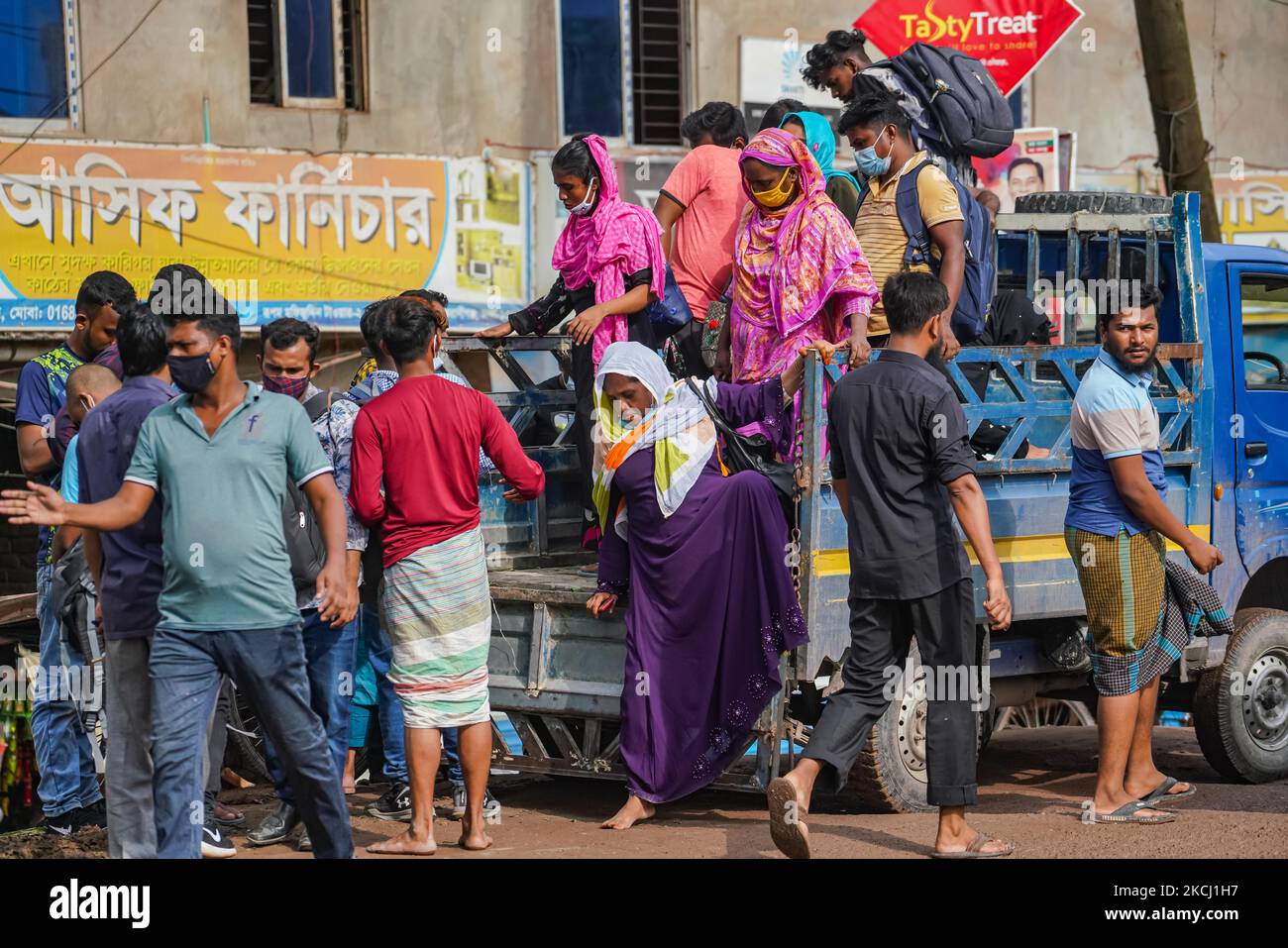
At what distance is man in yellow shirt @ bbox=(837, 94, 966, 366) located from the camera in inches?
253

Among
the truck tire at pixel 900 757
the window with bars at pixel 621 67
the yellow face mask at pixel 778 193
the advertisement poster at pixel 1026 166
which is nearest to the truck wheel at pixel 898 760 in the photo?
the truck tire at pixel 900 757

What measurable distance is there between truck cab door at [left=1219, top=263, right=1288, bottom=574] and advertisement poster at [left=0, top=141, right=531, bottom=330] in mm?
7139

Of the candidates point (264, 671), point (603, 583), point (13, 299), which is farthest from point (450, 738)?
point (13, 299)

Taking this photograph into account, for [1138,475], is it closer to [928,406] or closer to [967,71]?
[928,406]

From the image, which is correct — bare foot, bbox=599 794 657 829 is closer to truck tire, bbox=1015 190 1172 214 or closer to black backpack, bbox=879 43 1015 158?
black backpack, bbox=879 43 1015 158

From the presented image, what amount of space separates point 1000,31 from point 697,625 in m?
6.72

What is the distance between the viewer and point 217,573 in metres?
4.65

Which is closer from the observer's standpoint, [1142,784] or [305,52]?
[1142,784]

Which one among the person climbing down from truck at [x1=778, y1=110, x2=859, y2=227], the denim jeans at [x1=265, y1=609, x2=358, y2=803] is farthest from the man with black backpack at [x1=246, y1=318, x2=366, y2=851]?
the person climbing down from truck at [x1=778, y1=110, x2=859, y2=227]

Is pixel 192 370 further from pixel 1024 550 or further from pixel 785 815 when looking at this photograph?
pixel 1024 550

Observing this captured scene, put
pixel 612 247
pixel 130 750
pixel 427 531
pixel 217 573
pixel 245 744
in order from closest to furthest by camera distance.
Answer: pixel 217 573 → pixel 130 750 → pixel 427 531 → pixel 612 247 → pixel 245 744

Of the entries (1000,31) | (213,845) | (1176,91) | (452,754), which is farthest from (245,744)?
(1000,31)

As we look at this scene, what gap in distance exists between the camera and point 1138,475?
5.75 meters

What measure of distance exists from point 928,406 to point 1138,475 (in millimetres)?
1008
